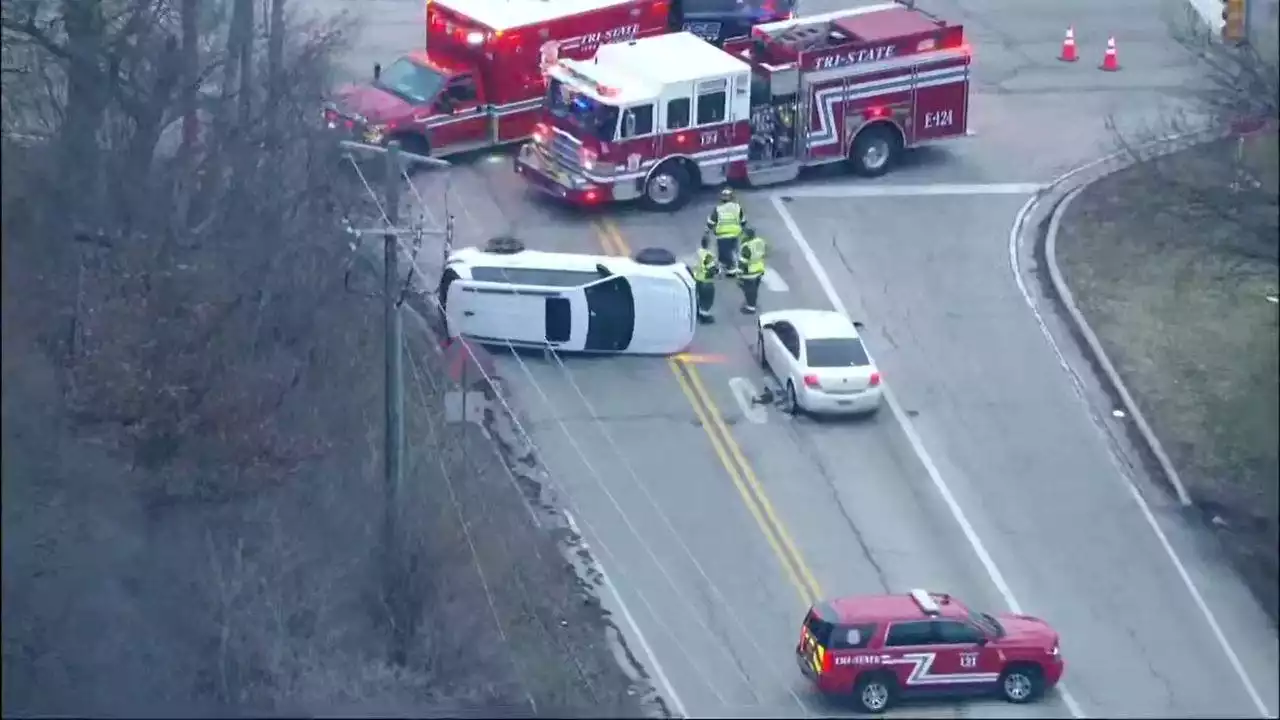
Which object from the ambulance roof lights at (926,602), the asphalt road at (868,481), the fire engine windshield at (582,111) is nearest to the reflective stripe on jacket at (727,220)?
the asphalt road at (868,481)

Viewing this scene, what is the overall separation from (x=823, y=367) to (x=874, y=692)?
6280 millimetres

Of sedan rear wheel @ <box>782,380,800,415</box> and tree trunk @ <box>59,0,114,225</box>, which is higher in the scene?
tree trunk @ <box>59,0,114,225</box>

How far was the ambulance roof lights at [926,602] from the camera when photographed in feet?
79.6

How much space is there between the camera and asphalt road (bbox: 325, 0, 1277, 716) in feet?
83.3

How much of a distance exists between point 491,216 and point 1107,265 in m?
8.90

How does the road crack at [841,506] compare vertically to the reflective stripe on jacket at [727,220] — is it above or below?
below

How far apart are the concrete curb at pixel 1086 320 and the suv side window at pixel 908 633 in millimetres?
5534

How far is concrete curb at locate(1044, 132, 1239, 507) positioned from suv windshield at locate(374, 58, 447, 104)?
9.53 m

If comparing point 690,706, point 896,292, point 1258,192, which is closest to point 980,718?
point 690,706

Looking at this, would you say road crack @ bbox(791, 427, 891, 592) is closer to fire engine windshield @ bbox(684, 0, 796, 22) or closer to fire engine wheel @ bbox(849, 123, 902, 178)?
fire engine wheel @ bbox(849, 123, 902, 178)

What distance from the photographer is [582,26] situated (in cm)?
3706

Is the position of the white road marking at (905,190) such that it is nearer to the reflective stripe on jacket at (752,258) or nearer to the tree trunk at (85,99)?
the reflective stripe on jacket at (752,258)

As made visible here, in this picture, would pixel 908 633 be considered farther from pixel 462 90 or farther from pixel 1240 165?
pixel 462 90

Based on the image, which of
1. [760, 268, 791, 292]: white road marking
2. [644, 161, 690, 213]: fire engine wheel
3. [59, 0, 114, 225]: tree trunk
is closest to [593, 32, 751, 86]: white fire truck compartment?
[644, 161, 690, 213]: fire engine wheel
